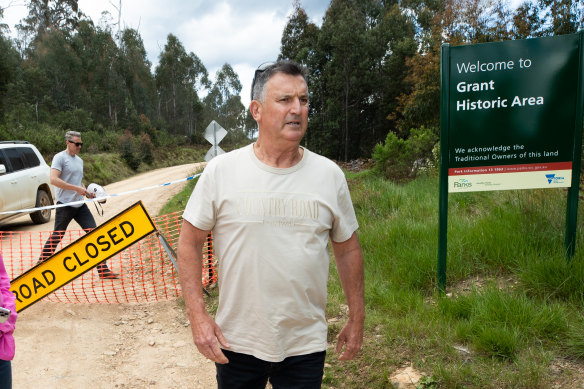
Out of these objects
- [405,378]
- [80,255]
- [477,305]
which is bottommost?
[405,378]

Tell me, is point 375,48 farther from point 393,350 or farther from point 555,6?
point 393,350

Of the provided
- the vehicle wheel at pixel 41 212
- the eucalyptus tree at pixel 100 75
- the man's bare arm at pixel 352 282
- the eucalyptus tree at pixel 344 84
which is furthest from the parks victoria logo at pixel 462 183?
the eucalyptus tree at pixel 100 75

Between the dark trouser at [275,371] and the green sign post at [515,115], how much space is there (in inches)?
105

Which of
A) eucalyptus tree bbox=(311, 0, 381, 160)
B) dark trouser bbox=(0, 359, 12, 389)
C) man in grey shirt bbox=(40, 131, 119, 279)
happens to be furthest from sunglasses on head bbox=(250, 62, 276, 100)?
eucalyptus tree bbox=(311, 0, 381, 160)

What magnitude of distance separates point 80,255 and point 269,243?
3.58 m

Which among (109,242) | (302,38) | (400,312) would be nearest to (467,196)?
(400,312)

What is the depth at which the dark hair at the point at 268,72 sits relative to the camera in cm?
185

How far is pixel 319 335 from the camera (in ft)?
6.04

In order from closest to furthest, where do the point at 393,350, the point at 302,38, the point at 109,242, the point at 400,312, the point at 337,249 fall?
the point at 337,249
the point at 393,350
the point at 400,312
the point at 109,242
the point at 302,38

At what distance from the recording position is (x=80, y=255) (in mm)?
4590

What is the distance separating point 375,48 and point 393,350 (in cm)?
3564

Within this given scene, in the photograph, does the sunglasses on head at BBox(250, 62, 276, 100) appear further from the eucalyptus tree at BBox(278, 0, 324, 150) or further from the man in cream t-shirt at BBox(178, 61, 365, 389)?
the eucalyptus tree at BBox(278, 0, 324, 150)

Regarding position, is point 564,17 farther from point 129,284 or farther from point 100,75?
point 100,75

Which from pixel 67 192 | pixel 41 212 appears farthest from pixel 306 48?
pixel 67 192
